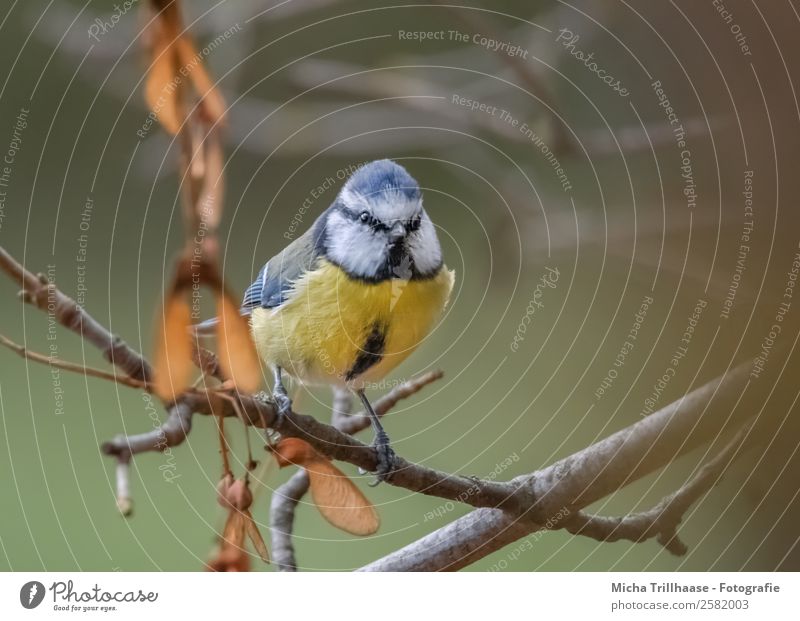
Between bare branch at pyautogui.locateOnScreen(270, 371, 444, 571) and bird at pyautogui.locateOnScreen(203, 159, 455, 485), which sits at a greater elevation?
bird at pyautogui.locateOnScreen(203, 159, 455, 485)

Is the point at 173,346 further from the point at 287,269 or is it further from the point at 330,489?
the point at 287,269

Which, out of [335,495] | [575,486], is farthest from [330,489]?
[575,486]

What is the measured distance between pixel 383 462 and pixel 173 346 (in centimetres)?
31

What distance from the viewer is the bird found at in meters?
0.63

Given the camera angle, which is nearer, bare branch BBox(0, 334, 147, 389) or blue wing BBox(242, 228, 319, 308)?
bare branch BBox(0, 334, 147, 389)

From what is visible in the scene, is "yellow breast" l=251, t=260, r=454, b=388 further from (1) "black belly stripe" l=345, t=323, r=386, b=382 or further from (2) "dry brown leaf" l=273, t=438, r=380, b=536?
(2) "dry brown leaf" l=273, t=438, r=380, b=536

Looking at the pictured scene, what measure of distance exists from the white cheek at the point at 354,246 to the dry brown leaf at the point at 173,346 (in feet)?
1.13

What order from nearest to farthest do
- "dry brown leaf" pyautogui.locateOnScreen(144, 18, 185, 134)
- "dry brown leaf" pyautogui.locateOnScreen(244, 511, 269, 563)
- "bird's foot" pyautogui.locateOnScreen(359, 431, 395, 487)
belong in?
"dry brown leaf" pyautogui.locateOnScreen(144, 18, 185, 134) < "dry brown leaf" pyautogui.locateOnScreen(244, 511, 269, 563) < "bird's foot" pyautogui.locateOnScreen(359, 431, 395, 487)

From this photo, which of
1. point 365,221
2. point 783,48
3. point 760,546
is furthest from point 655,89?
point 760,546

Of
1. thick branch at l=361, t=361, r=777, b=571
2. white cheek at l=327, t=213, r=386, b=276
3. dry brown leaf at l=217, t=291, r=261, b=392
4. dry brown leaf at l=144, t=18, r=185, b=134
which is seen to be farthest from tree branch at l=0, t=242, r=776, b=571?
dry brown leaf at l=144, t=18, r=185, b=134

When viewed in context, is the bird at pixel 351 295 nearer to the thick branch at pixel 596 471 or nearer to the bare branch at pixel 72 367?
the thick branch at pixel 596 471

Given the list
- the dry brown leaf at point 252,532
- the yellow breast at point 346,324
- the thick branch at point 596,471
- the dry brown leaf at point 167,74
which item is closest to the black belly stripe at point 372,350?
the yellow breast at point 346,324
